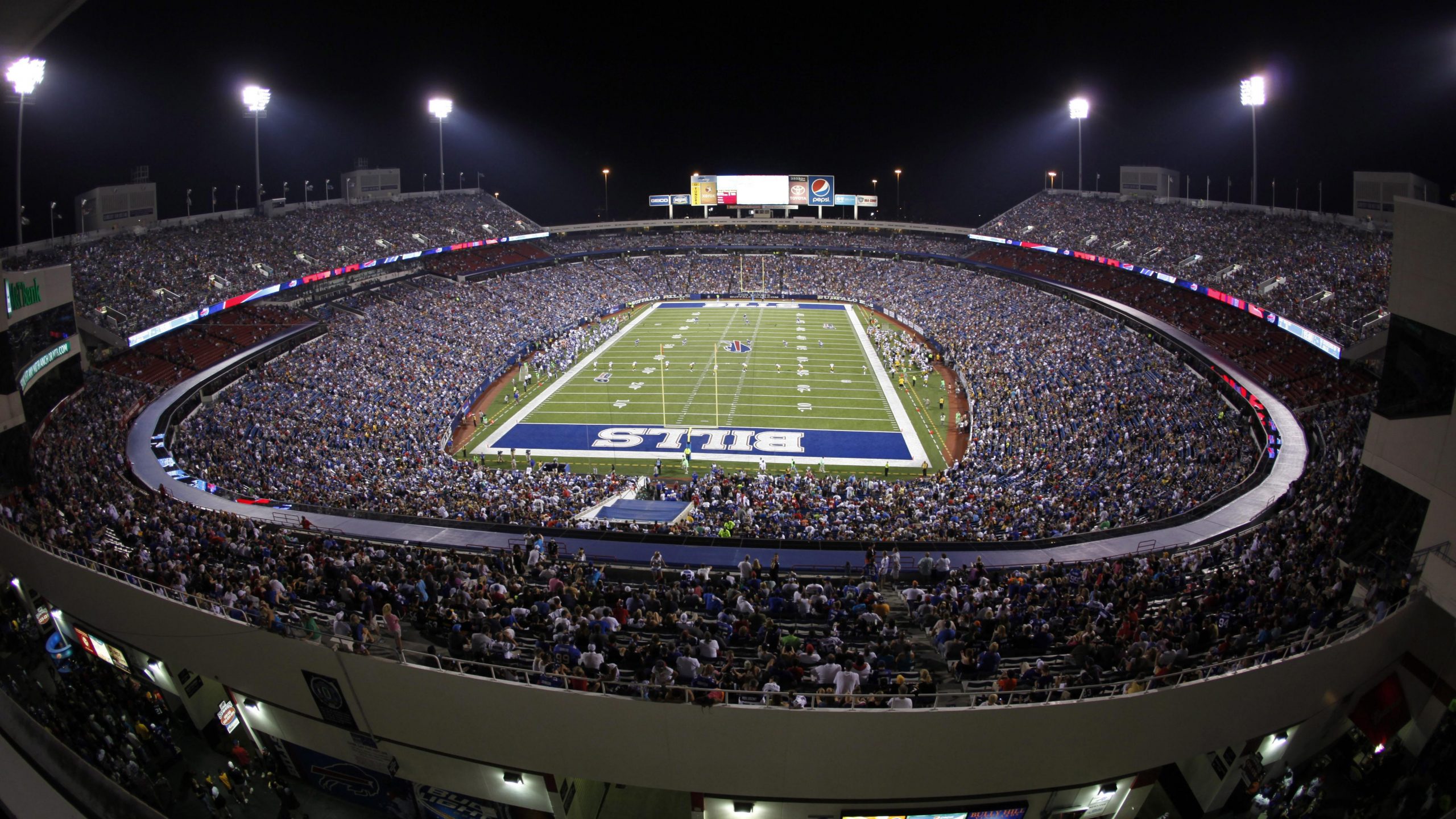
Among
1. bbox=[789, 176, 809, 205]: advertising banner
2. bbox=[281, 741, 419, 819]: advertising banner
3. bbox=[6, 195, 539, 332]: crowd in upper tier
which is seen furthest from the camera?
bbox=[789, 176, 809, 205]: advertising banner

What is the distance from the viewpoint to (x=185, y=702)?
506 inches

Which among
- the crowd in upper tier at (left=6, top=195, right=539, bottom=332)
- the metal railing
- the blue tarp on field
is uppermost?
the crowd in upper tier at (left=6, top=195, right=539, bottom=332)

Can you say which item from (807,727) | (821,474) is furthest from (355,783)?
(821,474)

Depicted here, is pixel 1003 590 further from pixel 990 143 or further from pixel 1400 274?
pixel 990 143

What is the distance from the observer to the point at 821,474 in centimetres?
2745

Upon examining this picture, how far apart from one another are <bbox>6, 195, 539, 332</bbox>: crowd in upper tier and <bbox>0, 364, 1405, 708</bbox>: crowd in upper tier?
1995 cm

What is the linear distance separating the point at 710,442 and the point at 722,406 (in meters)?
4.91

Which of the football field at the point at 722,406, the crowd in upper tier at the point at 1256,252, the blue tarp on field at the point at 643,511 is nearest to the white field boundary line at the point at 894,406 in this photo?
the football field at the point at 722,406

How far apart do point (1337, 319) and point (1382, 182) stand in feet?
47.9

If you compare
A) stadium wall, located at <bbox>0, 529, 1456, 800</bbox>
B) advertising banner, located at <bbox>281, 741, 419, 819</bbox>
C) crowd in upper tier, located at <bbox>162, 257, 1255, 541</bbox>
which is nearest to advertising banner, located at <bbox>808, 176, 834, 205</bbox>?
crowd in upper tier, located at <bbox>162, 257, 1255, 541</bbox>

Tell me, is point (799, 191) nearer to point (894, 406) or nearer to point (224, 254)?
point (894, 406)

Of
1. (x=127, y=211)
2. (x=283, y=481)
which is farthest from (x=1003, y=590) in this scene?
(x=127, y=211)

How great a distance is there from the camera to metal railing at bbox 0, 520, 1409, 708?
28.8 ft

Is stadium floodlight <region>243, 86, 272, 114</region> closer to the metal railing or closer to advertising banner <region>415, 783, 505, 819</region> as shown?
the metal railing
